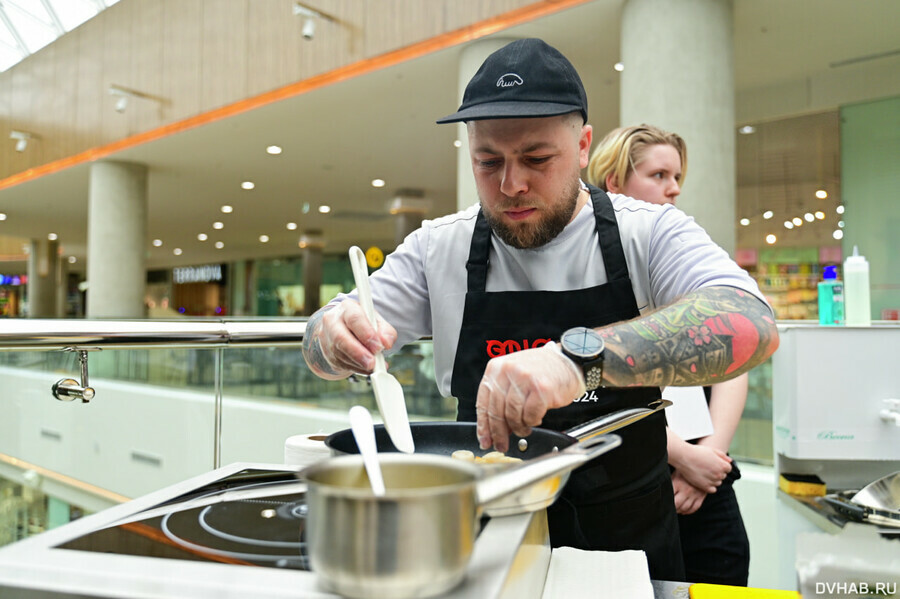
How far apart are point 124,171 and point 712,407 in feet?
31.8

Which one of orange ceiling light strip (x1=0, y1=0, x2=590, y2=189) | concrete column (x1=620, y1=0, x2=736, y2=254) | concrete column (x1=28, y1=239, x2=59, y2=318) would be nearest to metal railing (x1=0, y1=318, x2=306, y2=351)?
concrete column (x1=620, y1=0, x2=736, y2=254)

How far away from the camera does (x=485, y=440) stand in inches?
28.5

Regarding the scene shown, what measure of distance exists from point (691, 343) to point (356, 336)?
1.39ft

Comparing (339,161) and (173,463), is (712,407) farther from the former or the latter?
(339,161)

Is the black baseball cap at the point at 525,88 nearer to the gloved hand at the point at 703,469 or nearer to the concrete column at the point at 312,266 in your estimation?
the gloved hand at the point at 703,469

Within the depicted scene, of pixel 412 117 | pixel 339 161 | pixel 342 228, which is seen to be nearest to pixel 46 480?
pixel 412 117

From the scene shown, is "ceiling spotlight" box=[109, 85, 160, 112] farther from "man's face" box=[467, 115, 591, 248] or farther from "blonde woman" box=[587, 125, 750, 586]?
"man's face" box=[467, 115, 591, 248]

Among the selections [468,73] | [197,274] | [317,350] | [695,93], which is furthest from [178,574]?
[197,274]

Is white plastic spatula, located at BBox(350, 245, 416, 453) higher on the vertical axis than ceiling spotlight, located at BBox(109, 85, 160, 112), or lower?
lower

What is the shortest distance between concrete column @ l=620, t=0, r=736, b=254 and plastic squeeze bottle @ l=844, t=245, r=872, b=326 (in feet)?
6.80

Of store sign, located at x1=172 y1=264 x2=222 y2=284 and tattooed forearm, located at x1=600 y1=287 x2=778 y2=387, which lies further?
store sign, located at x1=172 y1=264 x2=222 y2=284

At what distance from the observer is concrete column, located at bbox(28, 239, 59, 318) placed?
18.4m

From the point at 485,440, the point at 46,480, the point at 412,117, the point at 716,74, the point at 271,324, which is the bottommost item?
the point at 46,480

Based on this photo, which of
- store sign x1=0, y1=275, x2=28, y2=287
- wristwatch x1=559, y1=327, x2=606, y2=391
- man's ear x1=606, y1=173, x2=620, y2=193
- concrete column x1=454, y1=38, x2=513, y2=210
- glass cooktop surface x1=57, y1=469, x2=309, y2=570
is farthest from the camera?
store sign x1=0, y1=275, x2=28, y2=287
